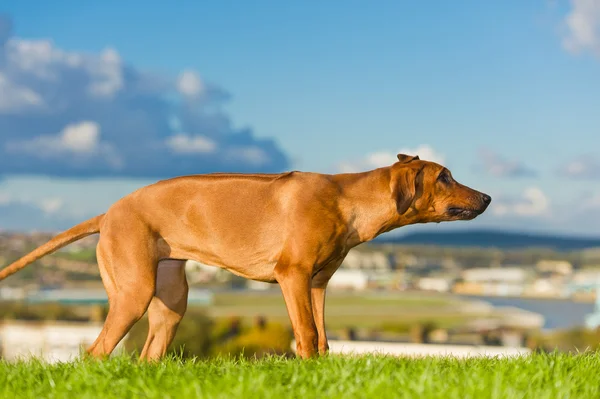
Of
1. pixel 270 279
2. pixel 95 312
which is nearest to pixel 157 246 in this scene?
pixel 270 279

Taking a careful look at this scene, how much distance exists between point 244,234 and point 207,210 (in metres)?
0.50

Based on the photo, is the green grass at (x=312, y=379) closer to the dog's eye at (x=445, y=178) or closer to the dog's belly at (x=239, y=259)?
the dog's belly at (x=239, y=259)

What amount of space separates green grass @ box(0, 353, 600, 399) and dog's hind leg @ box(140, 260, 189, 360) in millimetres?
1207

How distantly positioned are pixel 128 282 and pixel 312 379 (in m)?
2.83

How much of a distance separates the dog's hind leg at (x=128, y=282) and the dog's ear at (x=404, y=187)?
109 inches

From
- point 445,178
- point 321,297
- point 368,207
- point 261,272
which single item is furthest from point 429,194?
point 261,272

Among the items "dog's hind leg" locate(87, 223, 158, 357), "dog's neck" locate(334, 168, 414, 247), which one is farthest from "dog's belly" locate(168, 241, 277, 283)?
"dog's neck" locate(334, 168, 414, 247)

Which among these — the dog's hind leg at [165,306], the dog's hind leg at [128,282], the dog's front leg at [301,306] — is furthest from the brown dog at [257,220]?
the dog's hind leg at [165,306]

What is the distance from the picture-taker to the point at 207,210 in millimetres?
10180

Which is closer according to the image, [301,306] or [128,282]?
[301,306]

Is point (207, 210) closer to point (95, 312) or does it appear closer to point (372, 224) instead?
point (372, 224)

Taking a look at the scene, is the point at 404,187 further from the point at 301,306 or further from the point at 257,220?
the point at 301,306

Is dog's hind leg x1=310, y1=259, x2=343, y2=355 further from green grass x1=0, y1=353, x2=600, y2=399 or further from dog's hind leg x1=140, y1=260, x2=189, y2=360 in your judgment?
dog's hind leg x1=140, y1=260, x2=189, y2=360

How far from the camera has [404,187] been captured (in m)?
10.1
